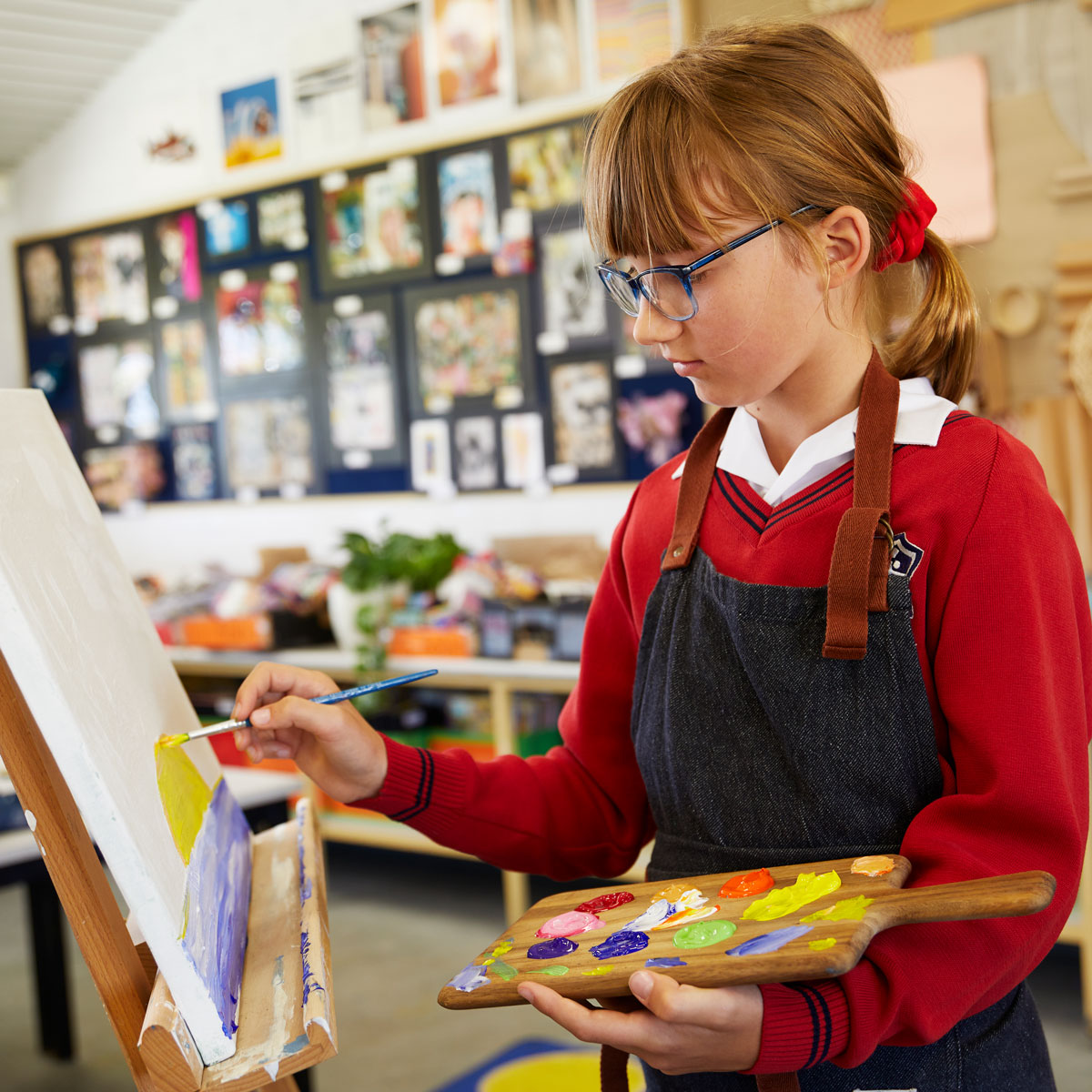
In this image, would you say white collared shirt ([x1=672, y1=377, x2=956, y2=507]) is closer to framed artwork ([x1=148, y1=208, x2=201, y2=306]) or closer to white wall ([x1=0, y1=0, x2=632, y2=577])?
white wall ([x1=0, y1=0, x2=632, y2=577])

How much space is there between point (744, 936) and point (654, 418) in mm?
3041

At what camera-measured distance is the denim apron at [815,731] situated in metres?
0.95

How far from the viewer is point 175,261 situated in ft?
16.2

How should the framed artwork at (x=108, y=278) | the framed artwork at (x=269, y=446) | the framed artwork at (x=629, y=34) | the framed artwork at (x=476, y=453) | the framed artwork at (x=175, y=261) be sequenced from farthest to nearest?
the framed artwork at (x=108, y=278) < the framed artwork at (x=175, y=261) < the framed artwork at (x=269, y=446) < the framed artwork at (x=476, y=453) < the framed artwork at (x=629, y=34)

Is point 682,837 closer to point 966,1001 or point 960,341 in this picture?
point 966,1001

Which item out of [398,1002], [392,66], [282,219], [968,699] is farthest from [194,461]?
[968,699]

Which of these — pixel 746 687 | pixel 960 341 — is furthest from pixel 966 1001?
pixel 960 341

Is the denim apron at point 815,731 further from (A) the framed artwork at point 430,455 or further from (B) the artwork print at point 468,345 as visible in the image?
(A) the framed artwork at point 430,455

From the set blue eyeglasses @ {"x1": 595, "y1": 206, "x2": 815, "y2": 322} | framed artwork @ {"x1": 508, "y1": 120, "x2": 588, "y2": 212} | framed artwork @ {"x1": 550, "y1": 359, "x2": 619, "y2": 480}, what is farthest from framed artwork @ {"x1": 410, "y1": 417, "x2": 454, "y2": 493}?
blue eyeglasses @ {"x1": 595, "y1": 206, "x2": 815, "y2": 322}

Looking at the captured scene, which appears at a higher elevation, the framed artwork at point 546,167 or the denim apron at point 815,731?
the framed artwork at point 546,167

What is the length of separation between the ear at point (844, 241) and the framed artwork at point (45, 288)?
4.93 meters

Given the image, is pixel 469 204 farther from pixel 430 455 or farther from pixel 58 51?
pixel 58 51

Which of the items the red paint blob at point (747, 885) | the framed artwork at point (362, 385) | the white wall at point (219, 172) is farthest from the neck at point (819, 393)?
the framed artwork at point (362, 385)

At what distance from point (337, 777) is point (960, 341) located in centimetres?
72
